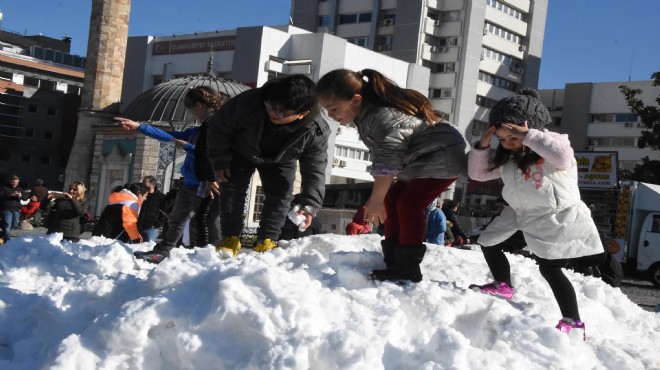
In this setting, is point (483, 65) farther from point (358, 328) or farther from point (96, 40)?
point (358, 328)

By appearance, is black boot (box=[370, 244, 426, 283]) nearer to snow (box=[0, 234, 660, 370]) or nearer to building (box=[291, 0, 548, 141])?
snow (box=[0, 234, 660, 370])

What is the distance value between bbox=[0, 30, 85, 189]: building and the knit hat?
5815 centimetres

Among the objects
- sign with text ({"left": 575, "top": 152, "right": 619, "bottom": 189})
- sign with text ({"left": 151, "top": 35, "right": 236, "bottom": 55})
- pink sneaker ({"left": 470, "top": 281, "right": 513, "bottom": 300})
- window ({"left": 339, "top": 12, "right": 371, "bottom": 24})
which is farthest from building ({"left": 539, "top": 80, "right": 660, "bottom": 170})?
pink sneaker ({"left": 470, "top": 281, "right": 513, "bottom": 300})

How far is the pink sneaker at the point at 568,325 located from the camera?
12.6 ft

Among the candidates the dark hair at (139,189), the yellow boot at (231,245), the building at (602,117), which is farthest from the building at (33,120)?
the yellow boot at (231,245)

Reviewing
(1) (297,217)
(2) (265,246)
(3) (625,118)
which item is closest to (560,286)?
(1) (297,217)

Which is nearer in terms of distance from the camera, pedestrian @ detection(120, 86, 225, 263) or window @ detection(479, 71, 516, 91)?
pedestrian @ detection(120, 86, 225, 263)

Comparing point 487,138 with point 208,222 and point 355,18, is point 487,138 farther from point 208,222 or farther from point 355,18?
point 355,18

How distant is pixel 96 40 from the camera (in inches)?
1789

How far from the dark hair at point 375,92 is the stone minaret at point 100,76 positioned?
138 ft

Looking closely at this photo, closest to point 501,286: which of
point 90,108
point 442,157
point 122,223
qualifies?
point 442,157

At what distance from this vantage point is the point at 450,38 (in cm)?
5653

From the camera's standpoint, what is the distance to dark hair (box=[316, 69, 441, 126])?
438 centimetres

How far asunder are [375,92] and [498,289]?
1.37 metres
